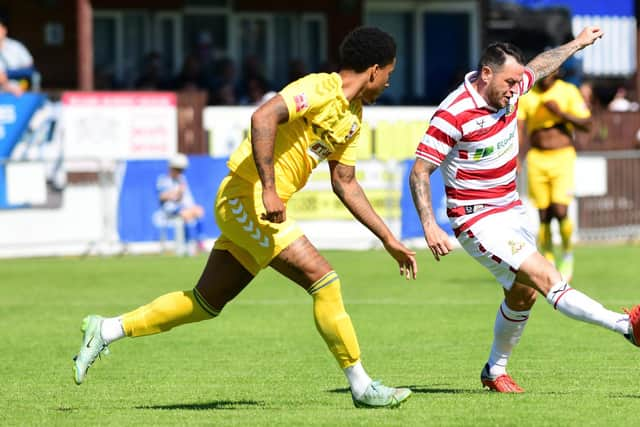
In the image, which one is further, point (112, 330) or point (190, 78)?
point (190, 78)

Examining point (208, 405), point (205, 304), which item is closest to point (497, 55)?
point (205, 304)

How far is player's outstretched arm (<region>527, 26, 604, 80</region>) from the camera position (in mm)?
9289

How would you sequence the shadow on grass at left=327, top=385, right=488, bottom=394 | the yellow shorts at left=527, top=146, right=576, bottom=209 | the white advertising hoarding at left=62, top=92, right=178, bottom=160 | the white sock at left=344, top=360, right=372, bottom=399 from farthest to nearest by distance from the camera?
the white advertising hoarding at left=62, top=92, right=178, bottom=160 → the yellow shorts at left=527, top=146, right=576, bottom=209 → the shadow on grass at left=327, top=385, right=488, bottom=394 → the white sock at left=344, top=360, right=372, bottom=399

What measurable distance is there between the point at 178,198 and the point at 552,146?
7084 millimetres

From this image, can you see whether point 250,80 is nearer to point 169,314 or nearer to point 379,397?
point 169,314

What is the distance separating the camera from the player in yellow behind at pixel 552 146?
16078mm

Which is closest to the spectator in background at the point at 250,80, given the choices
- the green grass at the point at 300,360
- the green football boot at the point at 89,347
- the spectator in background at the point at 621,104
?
the spectator in background at the point at 621,104

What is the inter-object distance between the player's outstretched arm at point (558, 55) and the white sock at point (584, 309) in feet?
4.89

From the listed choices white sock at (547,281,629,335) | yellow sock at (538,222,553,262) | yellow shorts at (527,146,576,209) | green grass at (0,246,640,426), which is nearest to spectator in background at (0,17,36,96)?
green grass at (0,246,640,426)

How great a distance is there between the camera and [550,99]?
52.6ft

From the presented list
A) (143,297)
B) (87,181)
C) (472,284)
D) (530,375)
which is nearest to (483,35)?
(87,181)

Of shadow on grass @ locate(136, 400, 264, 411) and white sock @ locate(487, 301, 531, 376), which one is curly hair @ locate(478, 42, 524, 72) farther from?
shadow on grass @ locate(136, 400, 264, 411)

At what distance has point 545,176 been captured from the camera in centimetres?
1631

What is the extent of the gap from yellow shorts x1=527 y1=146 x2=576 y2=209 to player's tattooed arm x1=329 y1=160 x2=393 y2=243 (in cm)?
807
